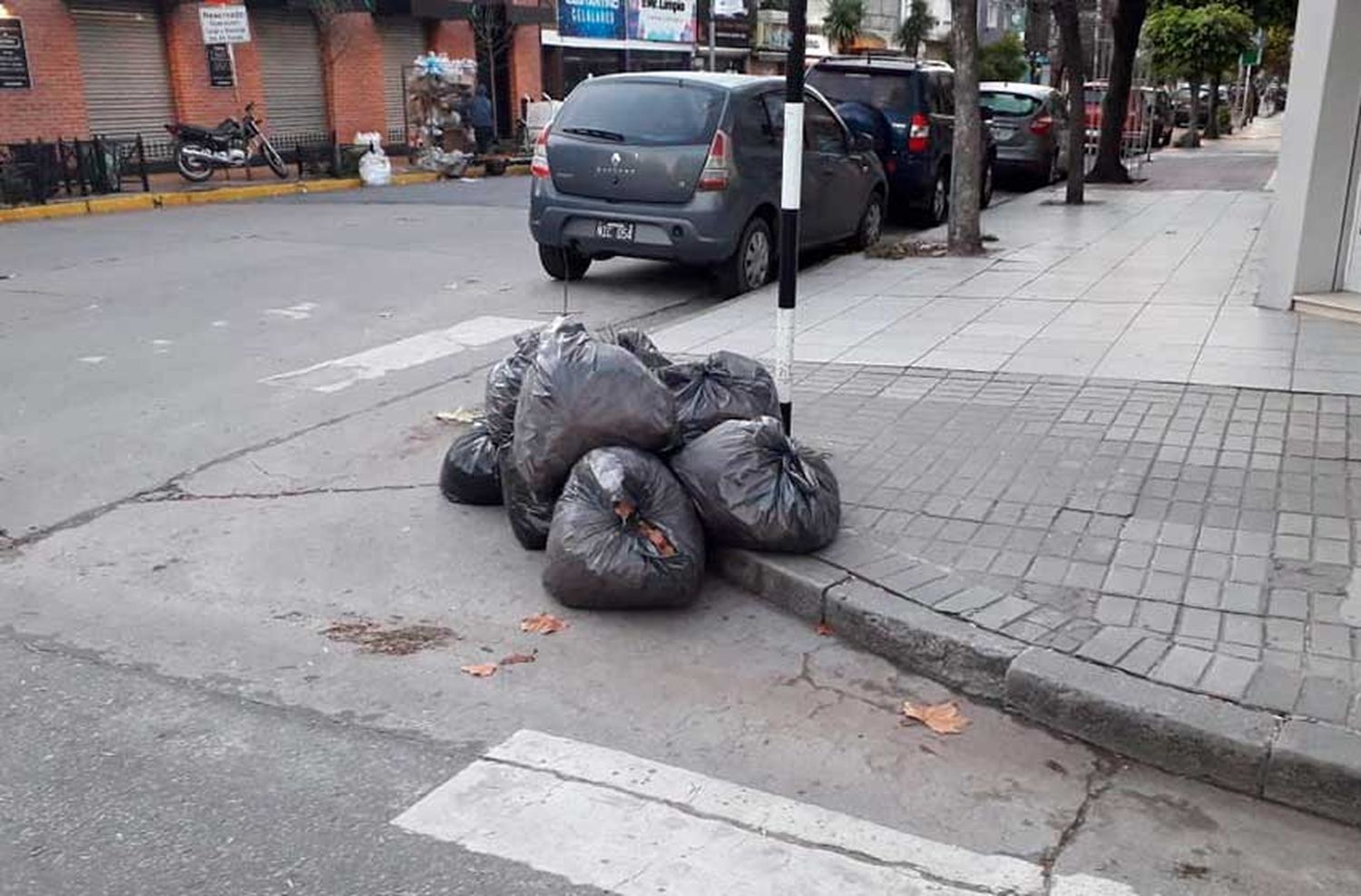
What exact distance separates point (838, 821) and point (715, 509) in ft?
5.29

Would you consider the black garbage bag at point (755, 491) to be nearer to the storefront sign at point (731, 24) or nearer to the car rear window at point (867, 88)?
the car rear window at point (867, 88)

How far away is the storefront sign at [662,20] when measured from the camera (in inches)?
1409

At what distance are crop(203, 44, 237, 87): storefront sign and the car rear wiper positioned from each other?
15.3 m

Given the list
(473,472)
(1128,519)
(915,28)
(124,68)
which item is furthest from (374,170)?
(915,28)

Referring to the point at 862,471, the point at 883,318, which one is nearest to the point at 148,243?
the point at 883,318

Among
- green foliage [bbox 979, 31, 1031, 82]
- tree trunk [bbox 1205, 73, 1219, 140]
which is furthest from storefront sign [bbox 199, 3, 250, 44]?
green foliage [bbox 979, 31, 1031, 82]

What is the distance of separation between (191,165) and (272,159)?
1.87m

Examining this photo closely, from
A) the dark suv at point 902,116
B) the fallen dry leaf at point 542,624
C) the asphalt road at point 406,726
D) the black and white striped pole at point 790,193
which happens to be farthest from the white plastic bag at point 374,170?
the fallen dry leaf at point 542,624

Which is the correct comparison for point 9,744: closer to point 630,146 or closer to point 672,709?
point 672,709

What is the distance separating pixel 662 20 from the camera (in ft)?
121

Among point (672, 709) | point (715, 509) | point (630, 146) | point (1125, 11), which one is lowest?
point (672, 709)

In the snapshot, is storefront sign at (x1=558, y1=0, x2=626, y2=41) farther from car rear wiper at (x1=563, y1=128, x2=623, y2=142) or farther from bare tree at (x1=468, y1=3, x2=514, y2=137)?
car rear wiper at (x1=563, y1=128, x2=623, y2=142)

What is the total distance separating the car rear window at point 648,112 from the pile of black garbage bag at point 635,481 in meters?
5.16

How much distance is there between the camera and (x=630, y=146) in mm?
9875
